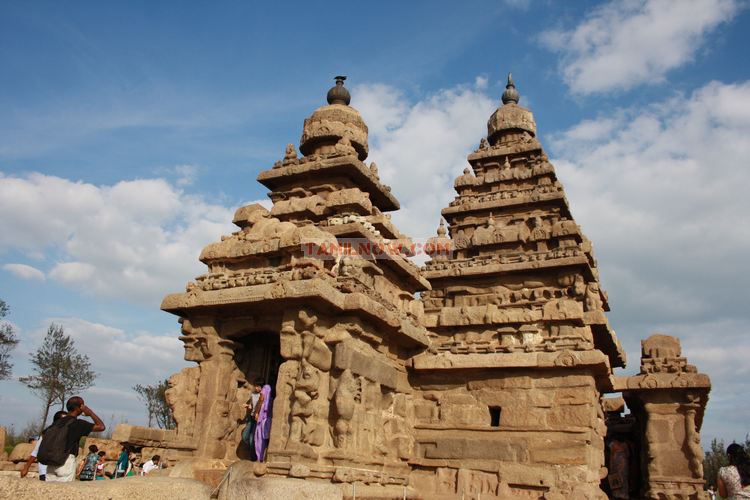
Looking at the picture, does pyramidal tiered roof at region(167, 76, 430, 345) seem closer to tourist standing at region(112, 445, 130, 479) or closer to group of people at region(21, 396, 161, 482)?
group of people at region(21, 396, 161, 482)

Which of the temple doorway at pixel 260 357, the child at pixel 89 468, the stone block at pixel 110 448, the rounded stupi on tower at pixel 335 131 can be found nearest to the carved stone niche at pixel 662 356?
the rounded stupi on tower at pixel 335 131

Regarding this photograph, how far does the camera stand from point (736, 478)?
690 centimetres

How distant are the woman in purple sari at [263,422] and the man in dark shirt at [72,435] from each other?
135 inches

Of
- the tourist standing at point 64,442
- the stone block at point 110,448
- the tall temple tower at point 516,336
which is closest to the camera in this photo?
the tourist standing at point 64,442

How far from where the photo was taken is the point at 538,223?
1906 centimetres

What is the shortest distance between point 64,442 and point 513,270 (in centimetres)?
1229

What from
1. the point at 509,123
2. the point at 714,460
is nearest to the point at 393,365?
the point at 509,123

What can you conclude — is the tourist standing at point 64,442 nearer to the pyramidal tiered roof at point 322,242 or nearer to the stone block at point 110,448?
the pyramidal tiered roof at point 322,242

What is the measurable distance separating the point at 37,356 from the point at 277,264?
102ft

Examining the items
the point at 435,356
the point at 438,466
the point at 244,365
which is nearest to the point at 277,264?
the point at 244,365

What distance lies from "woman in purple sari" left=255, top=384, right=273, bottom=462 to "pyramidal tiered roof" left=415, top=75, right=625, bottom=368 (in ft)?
12.5

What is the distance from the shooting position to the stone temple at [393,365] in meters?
10.8

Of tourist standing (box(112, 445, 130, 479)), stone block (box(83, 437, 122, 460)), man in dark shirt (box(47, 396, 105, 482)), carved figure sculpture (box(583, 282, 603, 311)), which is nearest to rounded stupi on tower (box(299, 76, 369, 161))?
carved figure sculpture (box(583, 282, 603, 311))

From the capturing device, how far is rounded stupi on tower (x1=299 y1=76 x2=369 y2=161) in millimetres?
16531
